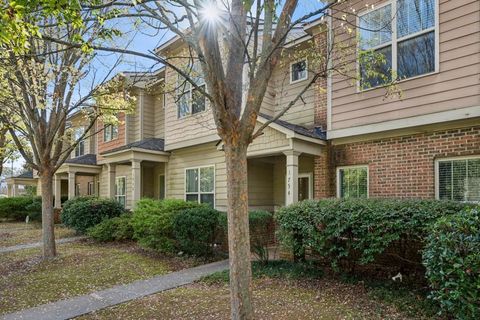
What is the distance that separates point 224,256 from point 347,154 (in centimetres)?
430

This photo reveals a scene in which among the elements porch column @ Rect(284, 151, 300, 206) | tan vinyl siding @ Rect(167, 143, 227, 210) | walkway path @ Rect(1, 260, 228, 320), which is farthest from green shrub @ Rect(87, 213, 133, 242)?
porch column @ Rect(284, 151, 300, 206)

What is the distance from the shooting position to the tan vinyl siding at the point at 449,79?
7.23m

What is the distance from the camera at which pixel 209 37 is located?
430cm

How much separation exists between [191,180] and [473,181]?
966 cm

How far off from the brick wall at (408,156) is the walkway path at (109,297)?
4313mm

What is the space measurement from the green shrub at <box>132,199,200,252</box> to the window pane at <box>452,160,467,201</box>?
656 cm

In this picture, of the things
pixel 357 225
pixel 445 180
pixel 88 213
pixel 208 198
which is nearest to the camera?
pixel 357 225

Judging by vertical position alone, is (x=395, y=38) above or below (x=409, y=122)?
above

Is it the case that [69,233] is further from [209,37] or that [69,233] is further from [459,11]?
[459,11]

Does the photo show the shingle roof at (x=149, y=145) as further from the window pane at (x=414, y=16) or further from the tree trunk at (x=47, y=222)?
the window pane at (x=414, y=16)

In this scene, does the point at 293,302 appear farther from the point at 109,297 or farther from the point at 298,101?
the point at 298,101

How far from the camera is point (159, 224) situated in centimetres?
995

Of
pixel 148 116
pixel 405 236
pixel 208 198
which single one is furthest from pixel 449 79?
pixel 148 116

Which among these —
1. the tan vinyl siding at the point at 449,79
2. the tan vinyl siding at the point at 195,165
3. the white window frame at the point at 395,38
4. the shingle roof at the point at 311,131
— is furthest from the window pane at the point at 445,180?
the tan vinyl siding at the point at 195,165
